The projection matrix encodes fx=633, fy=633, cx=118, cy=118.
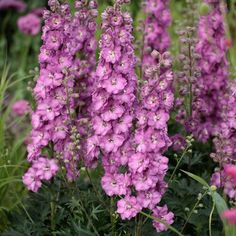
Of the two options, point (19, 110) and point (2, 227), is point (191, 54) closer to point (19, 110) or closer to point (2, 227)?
point (2, 227)

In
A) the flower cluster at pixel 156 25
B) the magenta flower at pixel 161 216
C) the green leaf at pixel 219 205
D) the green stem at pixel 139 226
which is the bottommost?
the green stem at pixel 139 226

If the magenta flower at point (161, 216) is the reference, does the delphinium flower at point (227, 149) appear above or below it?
above

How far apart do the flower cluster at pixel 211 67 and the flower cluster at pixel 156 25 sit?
32 cm

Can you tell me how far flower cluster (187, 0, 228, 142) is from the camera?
397 cm

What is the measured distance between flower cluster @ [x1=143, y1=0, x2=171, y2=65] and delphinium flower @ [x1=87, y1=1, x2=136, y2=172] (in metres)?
1.32

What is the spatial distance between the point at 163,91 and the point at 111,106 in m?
0.27

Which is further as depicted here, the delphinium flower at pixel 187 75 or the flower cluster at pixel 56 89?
the delphinium flower at pixel 187 75

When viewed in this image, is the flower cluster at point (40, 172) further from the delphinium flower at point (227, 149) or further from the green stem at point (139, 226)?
the delphinium flower at point (227, 149)

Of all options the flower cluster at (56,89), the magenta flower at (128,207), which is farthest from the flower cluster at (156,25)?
the magenta flower at (128,207)

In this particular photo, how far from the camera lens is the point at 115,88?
2.85 metres

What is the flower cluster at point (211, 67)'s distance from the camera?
3967 millimetres

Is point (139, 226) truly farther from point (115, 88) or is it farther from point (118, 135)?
point (115, 88)

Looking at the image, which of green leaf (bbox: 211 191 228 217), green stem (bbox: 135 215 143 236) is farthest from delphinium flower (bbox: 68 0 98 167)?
green leaf (bbox: 211 191 228 217)

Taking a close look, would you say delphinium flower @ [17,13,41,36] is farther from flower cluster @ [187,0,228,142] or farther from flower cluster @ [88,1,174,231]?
flower cluster @ [88,1,174,231]
